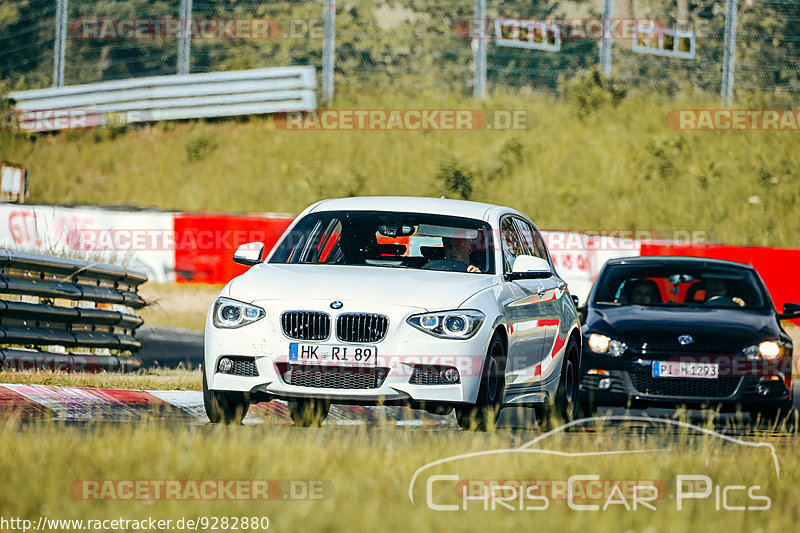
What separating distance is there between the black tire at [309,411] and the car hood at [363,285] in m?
0.68

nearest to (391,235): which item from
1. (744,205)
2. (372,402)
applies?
(372,402)

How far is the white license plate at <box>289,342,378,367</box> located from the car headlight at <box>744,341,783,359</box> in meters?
4.06

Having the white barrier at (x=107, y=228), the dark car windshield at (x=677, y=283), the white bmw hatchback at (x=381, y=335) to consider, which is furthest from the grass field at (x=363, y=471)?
the white barrier at (x=107, y=228)

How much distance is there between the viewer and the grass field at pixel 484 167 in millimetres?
26391

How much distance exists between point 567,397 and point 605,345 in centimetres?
78

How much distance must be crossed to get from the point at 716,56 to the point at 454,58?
5593 millimetres

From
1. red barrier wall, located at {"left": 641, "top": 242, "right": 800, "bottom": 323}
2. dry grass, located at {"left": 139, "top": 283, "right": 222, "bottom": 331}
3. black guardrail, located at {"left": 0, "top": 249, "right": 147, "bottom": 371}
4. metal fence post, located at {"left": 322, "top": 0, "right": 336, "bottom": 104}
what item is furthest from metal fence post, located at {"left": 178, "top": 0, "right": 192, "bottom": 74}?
black guardrail, located at {"left": 0, "top": 249, "right": 147, "bottom": 371}

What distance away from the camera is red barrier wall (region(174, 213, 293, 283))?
69.4 ft

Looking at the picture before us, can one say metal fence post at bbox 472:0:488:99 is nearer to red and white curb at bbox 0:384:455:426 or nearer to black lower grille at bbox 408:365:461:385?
red and white curb at bbox 0:384:455:426

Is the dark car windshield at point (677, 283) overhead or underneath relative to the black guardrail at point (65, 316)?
overhead

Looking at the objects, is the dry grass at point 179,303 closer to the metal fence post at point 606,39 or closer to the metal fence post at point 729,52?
the metal fence post at point 606,39

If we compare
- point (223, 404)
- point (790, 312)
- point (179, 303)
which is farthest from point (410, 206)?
point (179, 303)

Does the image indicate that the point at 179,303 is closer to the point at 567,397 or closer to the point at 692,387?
the point at 567,397

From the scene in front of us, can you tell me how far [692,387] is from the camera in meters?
10.5
